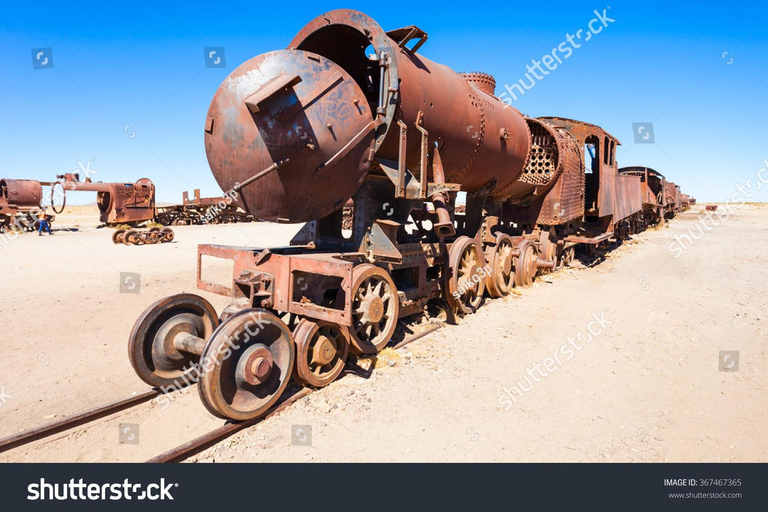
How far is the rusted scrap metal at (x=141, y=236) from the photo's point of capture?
16484mm

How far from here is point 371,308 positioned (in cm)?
475

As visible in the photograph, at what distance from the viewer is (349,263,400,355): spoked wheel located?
462cm

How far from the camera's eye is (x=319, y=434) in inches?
148

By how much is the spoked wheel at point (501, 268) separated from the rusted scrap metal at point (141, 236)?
14.6m

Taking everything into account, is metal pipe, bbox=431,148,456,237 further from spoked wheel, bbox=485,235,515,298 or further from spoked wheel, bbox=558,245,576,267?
spoked wheel, bbox=558,245,576,267

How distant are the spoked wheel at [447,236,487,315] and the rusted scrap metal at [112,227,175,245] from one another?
48.0 ft

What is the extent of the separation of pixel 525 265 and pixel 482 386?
17.3 feet

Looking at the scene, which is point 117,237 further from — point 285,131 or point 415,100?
point 415,100

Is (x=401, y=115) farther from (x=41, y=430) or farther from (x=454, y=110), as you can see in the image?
(x=41, y=430)

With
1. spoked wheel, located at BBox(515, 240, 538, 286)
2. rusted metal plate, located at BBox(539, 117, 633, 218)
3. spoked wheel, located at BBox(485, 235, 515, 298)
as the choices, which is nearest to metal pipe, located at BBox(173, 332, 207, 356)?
spoked wheel, located at BBox(485, 235, 515, 298)

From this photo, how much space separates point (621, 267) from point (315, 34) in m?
11.7

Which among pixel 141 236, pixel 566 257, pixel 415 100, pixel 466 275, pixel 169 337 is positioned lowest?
pixel 169 337

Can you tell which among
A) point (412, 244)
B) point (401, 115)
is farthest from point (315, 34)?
point (412, 244)

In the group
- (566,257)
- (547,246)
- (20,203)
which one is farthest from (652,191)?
(20,203)
